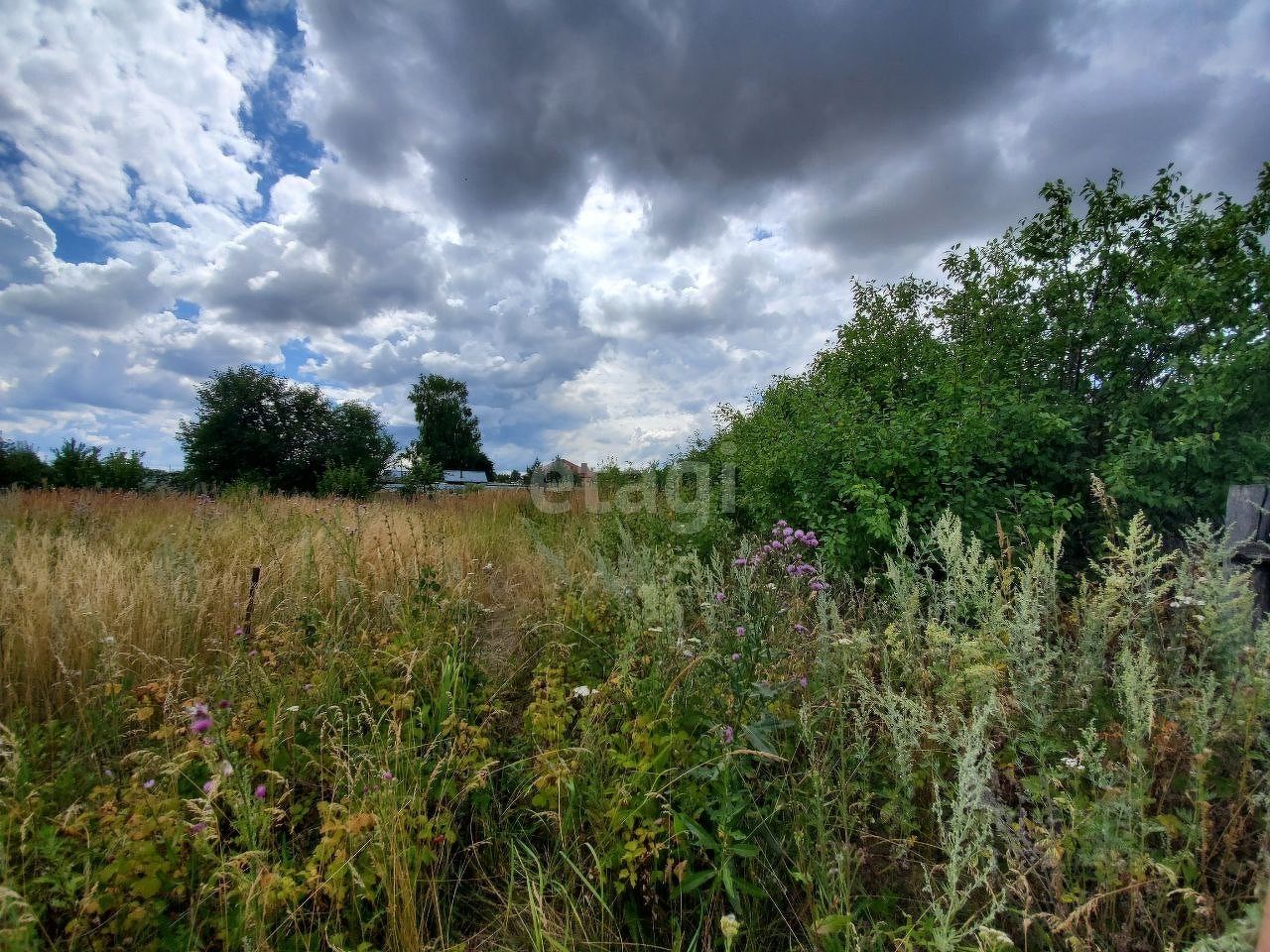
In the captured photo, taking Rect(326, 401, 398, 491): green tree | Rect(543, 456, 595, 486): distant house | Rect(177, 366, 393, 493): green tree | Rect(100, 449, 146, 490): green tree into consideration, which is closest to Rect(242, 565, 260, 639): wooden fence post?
Rect(543, 456, 595, 486): distant house

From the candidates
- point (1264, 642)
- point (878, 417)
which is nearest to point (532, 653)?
point (1264, 642)

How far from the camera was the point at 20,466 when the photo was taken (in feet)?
52.9

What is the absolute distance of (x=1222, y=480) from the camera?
408 cm

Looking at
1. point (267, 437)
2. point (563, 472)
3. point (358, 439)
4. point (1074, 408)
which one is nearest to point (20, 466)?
point (267, 437)

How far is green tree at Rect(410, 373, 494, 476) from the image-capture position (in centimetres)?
3912

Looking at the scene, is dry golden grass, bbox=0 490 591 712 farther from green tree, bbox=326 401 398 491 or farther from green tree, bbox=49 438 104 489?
green tree, bbox=326 401 398 491

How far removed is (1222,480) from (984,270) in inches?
171

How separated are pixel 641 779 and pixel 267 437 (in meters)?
28.6

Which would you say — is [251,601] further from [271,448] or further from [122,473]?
[271,448]

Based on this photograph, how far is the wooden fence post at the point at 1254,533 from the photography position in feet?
8.21

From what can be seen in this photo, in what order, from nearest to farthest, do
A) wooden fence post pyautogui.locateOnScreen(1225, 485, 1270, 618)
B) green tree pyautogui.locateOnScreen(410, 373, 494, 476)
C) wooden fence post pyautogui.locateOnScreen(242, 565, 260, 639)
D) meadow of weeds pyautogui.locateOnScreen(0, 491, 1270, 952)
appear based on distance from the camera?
meadow of weeds pyautogui.locateOnScreen(0, 491, 1270, 952) < wooden fence post pyautogui.locateOnScreen(1225, 485, 1270, 618) < wooden fence post pyautogui.locateOnScreen(242, 565, 260, 639) < green tree pyautogui.locateOnScreen(410, 373, 494, 476)

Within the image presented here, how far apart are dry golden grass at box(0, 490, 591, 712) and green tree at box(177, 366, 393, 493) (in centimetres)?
1805

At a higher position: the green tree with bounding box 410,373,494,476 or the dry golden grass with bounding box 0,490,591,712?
the green tree with bounding box 410,373,494,476

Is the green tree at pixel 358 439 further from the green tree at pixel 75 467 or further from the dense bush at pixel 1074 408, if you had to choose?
the dense bush at pixel 1074 408
